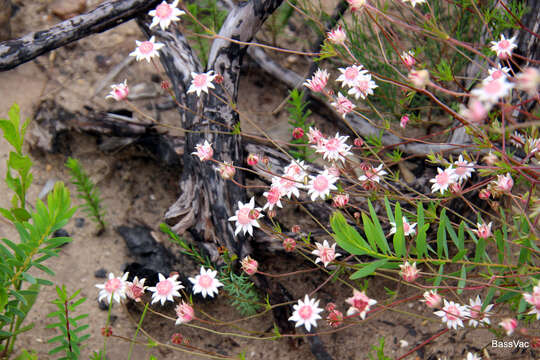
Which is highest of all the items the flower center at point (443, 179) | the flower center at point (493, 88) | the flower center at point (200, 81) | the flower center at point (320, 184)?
the flower center at point (493, 88)

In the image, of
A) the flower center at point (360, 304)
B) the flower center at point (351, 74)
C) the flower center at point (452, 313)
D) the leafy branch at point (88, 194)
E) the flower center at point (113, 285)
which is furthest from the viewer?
the leafy branch at point (88, 194)

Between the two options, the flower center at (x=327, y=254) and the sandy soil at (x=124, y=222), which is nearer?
the flower center at (x=327, y=254)

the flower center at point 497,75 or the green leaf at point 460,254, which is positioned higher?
the flower center at point 497,75

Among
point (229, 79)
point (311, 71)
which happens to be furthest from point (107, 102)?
point (311, 71)

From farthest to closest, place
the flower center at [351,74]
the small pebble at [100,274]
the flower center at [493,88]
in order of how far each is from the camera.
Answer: the small pebble at [100,274] → the flower center at [351,74] → the flower center at [493,88]

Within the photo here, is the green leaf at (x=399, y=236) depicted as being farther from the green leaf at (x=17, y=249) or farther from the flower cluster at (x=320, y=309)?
the green leaf at (x=17, y=249)

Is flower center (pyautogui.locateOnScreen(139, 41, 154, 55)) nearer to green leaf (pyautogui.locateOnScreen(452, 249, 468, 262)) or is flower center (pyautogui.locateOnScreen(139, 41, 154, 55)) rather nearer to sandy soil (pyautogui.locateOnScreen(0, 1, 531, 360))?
sandy soil (pyautogui.locateOnScreen(0, 1, 531, 360))

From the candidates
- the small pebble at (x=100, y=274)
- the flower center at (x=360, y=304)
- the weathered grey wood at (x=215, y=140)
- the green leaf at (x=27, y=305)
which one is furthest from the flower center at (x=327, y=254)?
the small pebble at (x=100, y=274)
